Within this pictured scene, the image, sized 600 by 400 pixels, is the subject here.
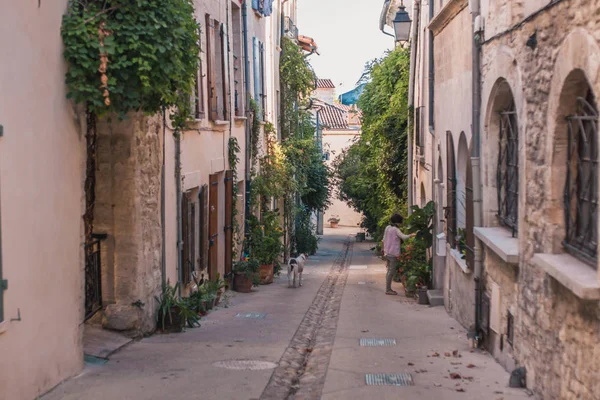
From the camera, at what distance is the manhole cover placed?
8634 millimetres

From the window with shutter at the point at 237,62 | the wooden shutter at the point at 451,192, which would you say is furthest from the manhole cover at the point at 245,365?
the window with shutter at the point at 237,62

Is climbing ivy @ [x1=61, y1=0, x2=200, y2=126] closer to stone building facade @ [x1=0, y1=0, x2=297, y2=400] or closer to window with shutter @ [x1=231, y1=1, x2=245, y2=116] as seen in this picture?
stone building facade @ [x1=0, y1=0, x2=297, y2=400]

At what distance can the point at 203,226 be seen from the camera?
14.1 metres

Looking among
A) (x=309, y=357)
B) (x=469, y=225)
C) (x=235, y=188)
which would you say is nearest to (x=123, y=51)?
(x=309, y=357)

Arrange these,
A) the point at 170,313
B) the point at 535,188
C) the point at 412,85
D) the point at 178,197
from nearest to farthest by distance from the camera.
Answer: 1. the point at 535,188
2. the point at 170,313
3. the point at 178,197
4. the point at 412,85

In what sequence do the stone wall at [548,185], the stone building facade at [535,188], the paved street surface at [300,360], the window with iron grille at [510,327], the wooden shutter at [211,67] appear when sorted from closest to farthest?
the stone wall at [548,185], the stone building facade at [535,188], the paved street surface at [300,360], the window with iron grille at [510,327], the wooden shutter at [211,67]

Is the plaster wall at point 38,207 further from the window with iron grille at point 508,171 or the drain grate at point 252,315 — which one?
the drain grate at point 252,315

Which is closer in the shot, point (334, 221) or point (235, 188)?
point (235, 188)

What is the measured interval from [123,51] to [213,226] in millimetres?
7059

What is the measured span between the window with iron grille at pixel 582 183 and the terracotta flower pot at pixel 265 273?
12398 mm

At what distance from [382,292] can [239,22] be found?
6.36m

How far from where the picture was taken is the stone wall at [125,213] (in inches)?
385

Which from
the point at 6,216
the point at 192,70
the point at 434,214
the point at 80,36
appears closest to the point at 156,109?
the point at 192,70

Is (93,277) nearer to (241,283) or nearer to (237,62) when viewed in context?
(241,283)
